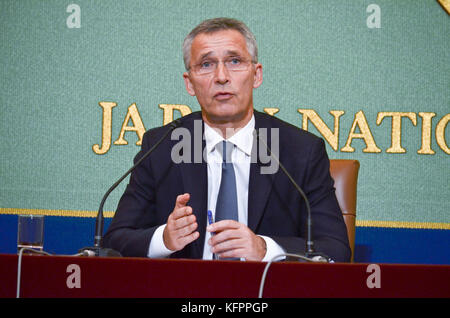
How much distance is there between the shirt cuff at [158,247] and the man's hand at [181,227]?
0.07 meters

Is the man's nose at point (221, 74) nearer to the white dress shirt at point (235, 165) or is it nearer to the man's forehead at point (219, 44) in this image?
the man's forehead at point (219, 44)

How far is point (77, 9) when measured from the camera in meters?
2.99

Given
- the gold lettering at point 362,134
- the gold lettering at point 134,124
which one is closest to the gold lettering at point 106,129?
the gold lettering at point 134,124

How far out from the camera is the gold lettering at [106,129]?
9.66ft

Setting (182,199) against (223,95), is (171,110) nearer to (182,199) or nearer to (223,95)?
(223,95)

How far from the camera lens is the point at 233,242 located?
1510mm

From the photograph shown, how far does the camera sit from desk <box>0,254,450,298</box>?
997 mm

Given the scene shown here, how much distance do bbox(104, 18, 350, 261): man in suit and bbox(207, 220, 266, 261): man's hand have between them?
40cm

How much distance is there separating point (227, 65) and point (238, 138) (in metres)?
0.29

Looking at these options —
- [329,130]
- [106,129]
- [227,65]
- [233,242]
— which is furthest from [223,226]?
[106,129]

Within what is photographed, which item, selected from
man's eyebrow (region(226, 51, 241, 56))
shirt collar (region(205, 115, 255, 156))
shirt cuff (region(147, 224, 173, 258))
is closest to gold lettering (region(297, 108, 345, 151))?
shirt collar (region(205, 115, 255, 156))

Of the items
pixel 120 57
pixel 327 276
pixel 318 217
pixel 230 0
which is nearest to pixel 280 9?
pixel 230 0

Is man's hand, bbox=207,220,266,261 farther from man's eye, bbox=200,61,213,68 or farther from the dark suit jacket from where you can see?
man's eye, bbox=200,61,213,68
